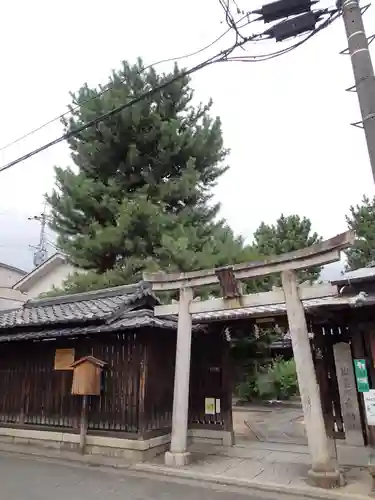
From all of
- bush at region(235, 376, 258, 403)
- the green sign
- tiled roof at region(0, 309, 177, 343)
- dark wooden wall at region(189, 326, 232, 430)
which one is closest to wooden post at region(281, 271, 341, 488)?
the green sign

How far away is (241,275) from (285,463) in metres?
3.94

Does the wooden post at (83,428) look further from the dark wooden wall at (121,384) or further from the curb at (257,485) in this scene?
the curb at (257,485)

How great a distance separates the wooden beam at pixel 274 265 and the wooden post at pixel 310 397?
9.9 inches

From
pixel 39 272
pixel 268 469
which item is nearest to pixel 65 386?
pixel 268 469

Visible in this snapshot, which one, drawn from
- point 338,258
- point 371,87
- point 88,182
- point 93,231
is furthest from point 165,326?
point 88,182

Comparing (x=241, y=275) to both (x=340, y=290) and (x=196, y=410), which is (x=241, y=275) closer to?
(x=340, y=290)

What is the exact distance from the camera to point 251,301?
7613mm

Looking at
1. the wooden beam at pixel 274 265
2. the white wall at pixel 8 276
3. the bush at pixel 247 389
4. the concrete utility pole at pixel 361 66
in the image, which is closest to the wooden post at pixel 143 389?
the wooden beam at pixel 274 265

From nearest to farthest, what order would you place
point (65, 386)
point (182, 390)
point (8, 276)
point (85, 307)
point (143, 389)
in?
1. point (182, 390)
2. point (143, 389)
3. point (65, 386)
4. point (85, 307)
5. point (8, 276)

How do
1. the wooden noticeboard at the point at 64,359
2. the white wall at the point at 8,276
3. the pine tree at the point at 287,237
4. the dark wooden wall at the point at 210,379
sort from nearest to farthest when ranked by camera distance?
the wooden noticeboard at the point at 64,359
the dark wooden wall at the point at 210,379
the pine tree at the point at 287,237
the white wall at the point at 8,276

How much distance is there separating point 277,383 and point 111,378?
1064cm

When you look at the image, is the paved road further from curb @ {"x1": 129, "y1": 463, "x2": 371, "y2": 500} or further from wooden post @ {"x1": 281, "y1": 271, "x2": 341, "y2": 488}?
wooden post @ {"x1": 281, "y1": 271, "x2": 341, "y2": 488}

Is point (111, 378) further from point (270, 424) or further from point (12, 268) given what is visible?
point (12, 268)

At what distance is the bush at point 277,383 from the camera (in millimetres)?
17094
